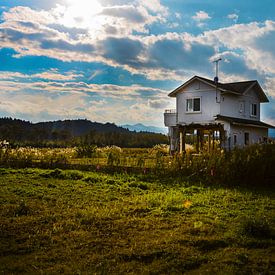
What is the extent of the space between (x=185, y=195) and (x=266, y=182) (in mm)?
3878

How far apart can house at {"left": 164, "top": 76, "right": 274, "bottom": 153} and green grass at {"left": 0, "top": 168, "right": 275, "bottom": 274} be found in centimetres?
Result: 1917

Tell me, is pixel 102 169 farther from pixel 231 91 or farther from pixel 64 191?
pixel 231 91

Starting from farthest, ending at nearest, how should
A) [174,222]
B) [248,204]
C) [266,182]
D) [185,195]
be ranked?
[266,182] < [185,195] < [248,204] < [174,222]

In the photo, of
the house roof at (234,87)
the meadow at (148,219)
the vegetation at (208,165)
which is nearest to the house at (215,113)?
the house roof at (234,87)

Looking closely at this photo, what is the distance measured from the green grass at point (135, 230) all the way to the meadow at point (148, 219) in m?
0.02

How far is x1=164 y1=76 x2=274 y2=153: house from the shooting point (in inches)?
1216

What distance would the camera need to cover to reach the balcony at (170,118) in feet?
111

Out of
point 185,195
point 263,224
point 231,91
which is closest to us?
point 263,224

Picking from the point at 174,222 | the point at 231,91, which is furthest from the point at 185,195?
the point at 231,91

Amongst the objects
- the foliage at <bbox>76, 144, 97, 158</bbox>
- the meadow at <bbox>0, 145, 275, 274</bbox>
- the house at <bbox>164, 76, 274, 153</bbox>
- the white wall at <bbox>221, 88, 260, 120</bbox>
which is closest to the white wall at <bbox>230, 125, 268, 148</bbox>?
the house at <bbox>164, 76, 274, 153</bbox>

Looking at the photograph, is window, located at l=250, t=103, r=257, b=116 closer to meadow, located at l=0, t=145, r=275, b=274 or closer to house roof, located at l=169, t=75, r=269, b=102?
house roof, located at l=169, t=75, r=269, b=102

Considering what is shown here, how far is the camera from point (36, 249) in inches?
241

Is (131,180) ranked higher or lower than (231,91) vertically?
lower

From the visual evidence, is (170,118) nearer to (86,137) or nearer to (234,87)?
(234,87)
